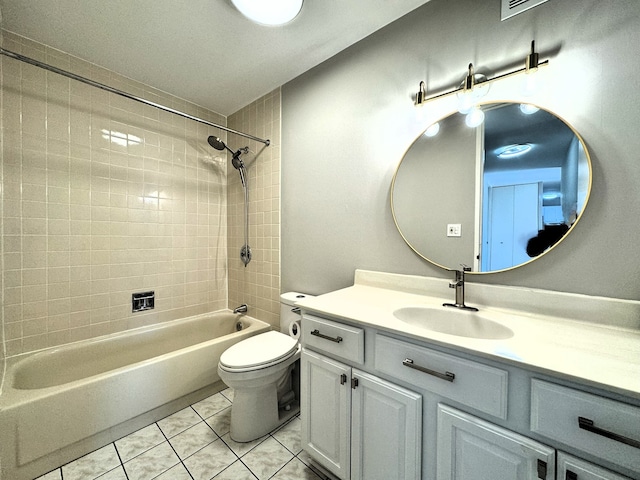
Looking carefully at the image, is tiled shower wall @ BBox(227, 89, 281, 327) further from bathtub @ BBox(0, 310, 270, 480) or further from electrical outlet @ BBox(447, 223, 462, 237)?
electrical outlet @ BBox(447, 223, 462, 237)

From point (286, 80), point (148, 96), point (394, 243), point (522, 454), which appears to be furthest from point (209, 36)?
point (522, 454)

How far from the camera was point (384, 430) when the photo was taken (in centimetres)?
88

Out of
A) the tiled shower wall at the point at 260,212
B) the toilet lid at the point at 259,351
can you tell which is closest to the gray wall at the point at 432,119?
the tiled shower wall at the point at 260,212

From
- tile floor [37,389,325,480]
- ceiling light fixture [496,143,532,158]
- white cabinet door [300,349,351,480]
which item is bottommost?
Result: tile floor [37,389,325,480]

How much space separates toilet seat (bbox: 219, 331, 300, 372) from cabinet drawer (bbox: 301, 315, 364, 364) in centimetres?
34

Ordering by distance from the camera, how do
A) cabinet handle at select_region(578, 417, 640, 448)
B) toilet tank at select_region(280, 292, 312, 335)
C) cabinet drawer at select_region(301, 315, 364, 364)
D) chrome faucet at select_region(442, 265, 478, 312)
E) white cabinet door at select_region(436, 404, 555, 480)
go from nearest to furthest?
cabinet handle at select_region(578, 417, 640, 448)
white cabinet door at select_region(436, 404, 555, 480)
cabinet drawer at select_region(301, 315, 364, 364)
chrome faucet at select_region(442, 265, 478, 312)
toilet tank at select_region(280, 292, 312, 335)

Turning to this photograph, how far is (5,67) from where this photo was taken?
4.73ft

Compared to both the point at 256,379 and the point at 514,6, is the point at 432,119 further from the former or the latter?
the point at 256,379

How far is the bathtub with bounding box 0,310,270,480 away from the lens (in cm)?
111

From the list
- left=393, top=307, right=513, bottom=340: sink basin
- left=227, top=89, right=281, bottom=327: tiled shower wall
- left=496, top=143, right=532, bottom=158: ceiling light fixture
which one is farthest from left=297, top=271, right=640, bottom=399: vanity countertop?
left=227, top=89, right=281, bottom=327: tiled shower wall

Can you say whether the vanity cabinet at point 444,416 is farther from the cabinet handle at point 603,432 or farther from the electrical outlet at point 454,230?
the electrical outlet at point 454,230

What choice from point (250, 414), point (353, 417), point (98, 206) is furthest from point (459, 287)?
point (98, 206)

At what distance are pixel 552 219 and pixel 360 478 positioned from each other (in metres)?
1.28

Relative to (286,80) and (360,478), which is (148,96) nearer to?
(286,80)
